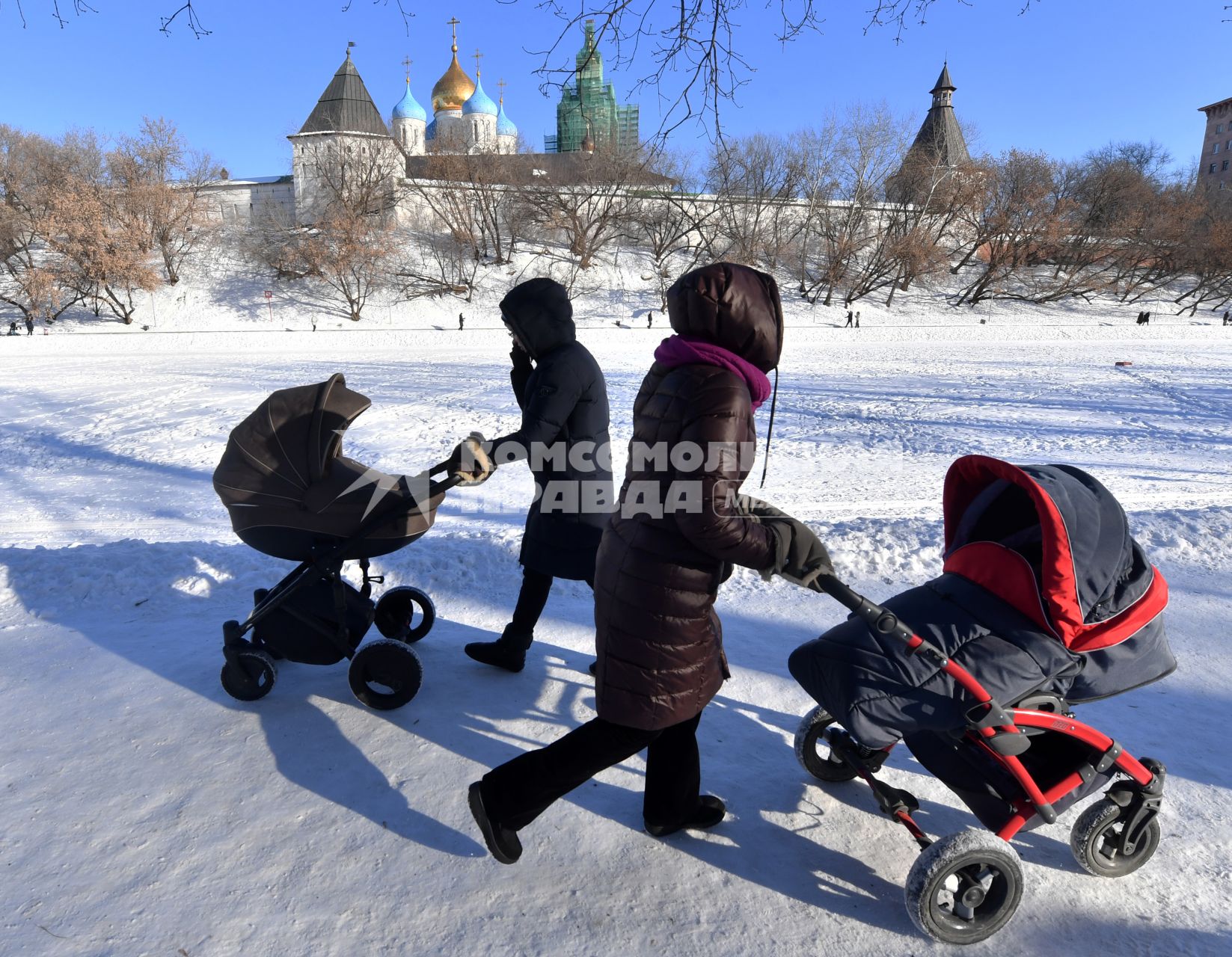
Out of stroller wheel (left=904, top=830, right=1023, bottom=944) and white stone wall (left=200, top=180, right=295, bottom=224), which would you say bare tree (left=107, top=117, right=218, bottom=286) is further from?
stroller wheel (left=904, top=830, right=1023, bottom=944)

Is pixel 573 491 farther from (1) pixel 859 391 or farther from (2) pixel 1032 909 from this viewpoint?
A: (1) pixel 859 391

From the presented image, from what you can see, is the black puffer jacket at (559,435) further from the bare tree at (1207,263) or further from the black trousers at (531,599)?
the bare tree at (1207,263)

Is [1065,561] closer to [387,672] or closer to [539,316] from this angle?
[539,316]

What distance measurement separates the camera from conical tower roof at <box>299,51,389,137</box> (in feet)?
140

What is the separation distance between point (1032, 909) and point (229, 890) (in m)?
2.38

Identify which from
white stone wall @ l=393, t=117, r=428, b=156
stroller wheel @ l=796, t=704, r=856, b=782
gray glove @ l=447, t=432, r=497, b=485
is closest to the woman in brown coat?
stroller wheel @ l=796, t=704, r=856, b=782

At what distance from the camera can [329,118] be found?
4253cm

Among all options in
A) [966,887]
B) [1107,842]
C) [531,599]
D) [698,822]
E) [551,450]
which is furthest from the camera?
[531,599]

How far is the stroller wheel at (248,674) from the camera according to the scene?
3098 millimetres

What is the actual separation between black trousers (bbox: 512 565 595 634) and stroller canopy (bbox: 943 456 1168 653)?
1761mm

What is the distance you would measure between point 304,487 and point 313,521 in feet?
0.45

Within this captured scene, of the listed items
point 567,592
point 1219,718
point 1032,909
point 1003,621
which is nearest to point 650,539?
point 1003,621

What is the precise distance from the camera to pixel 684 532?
79.7 inches

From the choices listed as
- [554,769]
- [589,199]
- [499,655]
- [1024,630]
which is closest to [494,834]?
[554,769]
